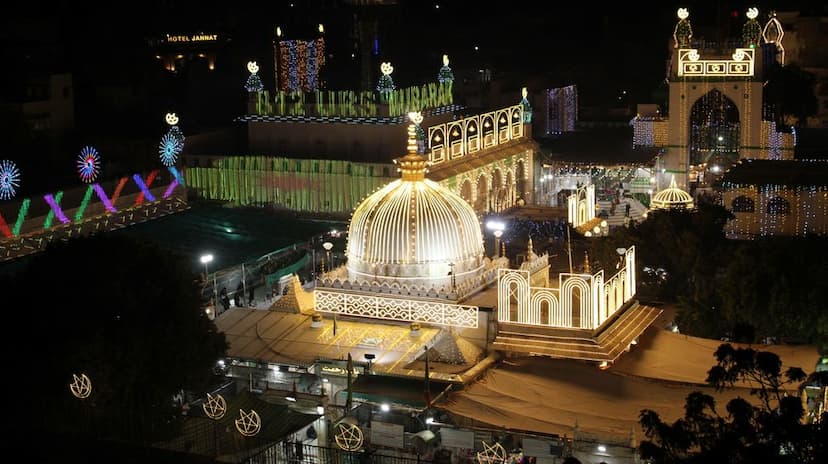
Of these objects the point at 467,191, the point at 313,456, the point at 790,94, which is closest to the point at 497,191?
the point at 467,191

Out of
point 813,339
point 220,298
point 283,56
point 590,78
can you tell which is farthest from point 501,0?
point 813,339

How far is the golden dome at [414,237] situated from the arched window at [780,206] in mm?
15557

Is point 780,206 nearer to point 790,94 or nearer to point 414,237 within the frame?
point 790,94

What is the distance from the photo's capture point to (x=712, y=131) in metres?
45.4

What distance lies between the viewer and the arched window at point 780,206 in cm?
3684

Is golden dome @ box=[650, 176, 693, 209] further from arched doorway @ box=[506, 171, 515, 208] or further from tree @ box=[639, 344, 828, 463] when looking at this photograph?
tree @ box=[639, 344, 828, 463]

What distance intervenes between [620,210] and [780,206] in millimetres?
5917

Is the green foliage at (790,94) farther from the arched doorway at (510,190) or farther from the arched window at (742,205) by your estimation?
the arched doorway at (510,190)

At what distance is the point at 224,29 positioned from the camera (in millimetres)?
69750

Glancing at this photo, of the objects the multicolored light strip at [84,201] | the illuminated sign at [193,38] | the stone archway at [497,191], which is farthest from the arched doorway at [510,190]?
the illuminated sign at [193,38]

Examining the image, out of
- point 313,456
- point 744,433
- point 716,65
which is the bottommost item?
point 313,456

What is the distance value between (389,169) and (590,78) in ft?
89.9

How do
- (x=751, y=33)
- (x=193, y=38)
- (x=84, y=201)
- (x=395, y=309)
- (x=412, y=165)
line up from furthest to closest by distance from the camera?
1. (x=193, y=38)
2. (x=751, y=33)
3. (x=84, y=201)
4. (x=412, y=165)
5. (x=395, y=309)

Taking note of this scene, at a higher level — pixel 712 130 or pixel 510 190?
pixel 712 130
